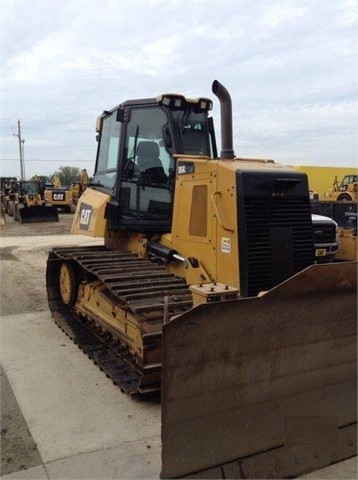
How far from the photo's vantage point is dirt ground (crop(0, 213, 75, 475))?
3260 mm

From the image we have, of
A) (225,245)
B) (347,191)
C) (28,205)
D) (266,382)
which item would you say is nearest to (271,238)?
(225,245)

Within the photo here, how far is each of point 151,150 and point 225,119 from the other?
47.9 inches

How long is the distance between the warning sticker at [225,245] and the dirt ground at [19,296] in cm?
212

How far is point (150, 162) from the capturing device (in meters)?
5.35

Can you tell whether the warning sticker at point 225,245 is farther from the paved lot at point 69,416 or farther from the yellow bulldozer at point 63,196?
the yellow bulldozer at point 63,196

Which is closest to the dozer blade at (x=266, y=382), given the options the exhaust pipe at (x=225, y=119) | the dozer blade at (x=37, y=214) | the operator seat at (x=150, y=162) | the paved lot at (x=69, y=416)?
the paved lot at (x=69, y=416)

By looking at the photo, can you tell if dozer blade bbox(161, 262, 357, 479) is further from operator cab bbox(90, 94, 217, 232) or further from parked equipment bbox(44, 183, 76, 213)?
parked equipment bbox(44, 183, 76, 213)

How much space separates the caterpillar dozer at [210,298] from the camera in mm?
2846

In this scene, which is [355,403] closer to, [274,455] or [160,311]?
[274,455]

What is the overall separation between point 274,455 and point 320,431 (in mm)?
385

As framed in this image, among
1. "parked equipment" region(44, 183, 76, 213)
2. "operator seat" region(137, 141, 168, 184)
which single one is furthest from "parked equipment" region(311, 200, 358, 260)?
"parked equipment" region(44, 183, 76, 213)

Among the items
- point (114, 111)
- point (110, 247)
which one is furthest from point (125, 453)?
point (114, 111)

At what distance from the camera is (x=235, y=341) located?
115 inches

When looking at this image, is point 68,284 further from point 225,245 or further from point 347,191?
point 347,191
